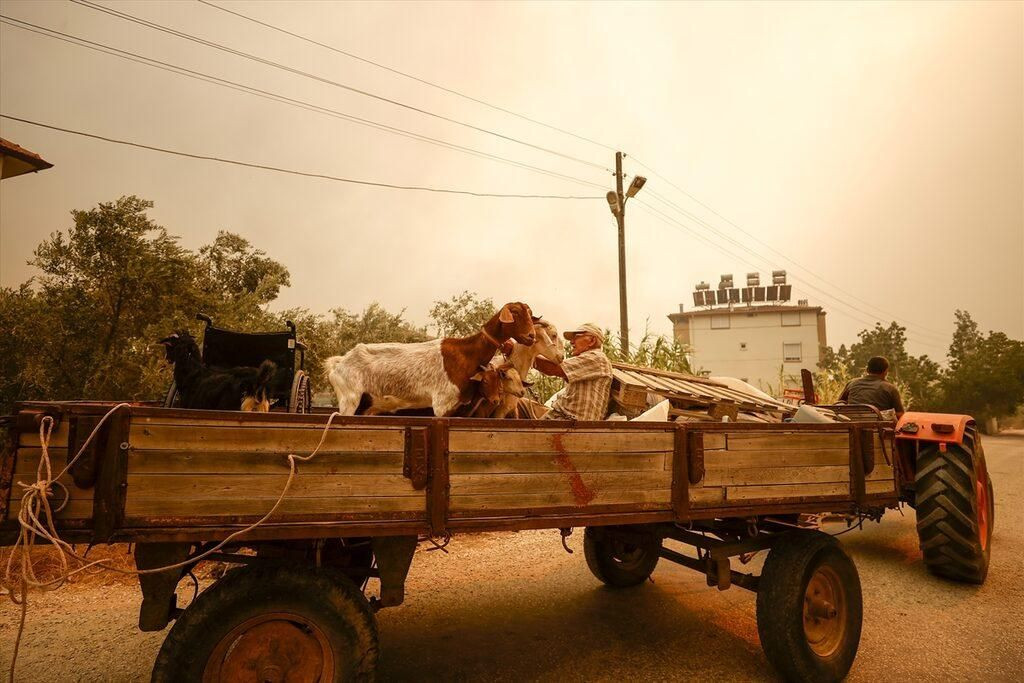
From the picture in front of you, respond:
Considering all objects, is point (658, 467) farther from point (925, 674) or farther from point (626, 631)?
point (925, 674)

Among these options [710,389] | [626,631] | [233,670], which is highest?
[710,389]

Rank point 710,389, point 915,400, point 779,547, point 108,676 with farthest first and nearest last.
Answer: point 915,400 → point 710,389 → point 779,547 → point 108,676

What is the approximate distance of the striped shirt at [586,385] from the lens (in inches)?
171

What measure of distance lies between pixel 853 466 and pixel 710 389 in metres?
1.49

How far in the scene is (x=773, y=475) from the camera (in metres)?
3.37

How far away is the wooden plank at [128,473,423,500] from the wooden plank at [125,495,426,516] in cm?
2

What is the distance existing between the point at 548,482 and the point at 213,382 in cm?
A: 242

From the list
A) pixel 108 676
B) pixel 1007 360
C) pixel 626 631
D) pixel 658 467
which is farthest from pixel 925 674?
pixel 1007 360

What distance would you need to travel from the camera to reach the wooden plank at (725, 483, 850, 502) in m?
3.25

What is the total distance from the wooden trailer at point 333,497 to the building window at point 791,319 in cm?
4749

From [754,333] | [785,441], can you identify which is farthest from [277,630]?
[754,333]

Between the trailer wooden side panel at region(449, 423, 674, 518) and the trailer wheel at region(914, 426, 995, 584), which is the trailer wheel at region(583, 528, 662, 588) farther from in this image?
the trailer wheel at region(914, 426, 995, 584)

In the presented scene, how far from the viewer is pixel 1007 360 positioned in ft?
78.2

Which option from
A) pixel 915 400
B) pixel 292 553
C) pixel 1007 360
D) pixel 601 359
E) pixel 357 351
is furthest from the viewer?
pixel 915 400
